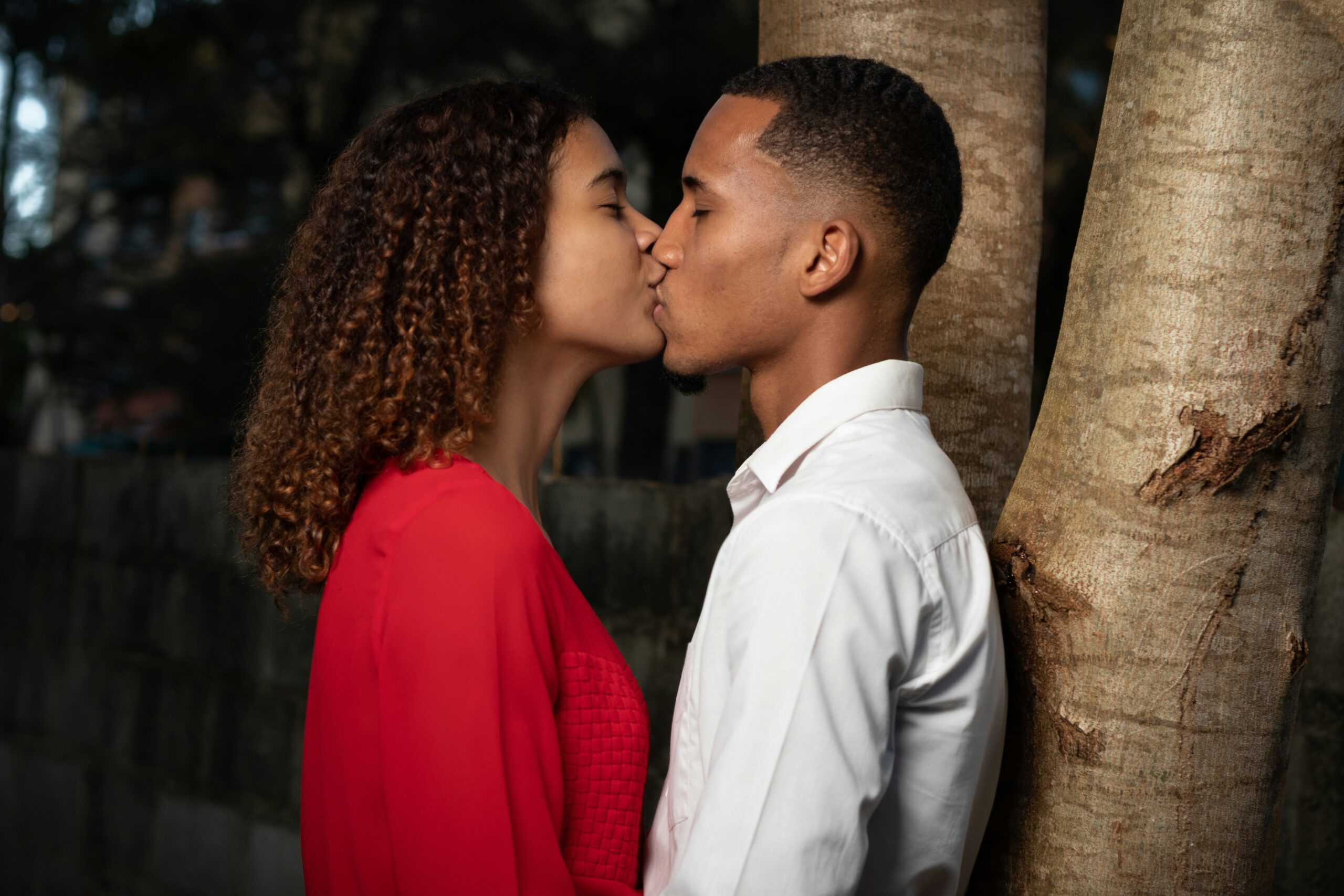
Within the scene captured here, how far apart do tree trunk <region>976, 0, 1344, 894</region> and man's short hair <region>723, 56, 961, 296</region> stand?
1.13 ft

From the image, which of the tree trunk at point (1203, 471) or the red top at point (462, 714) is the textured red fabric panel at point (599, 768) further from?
the tree trunk at point (1203, 471)

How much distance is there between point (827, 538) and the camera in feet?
4.42

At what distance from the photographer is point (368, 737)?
176cm

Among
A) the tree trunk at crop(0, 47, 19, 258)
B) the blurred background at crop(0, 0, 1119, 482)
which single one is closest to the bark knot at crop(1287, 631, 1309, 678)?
the blurred background at crop(0, 0, 1119, 482)

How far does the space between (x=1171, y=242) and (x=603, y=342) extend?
1019 mm

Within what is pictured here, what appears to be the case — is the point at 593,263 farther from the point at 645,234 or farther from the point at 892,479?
the point at 892,479

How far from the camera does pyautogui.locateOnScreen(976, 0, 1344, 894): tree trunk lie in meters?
1.35

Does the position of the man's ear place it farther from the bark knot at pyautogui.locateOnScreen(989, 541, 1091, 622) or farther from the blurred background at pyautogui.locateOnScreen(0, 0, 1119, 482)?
the blurred background at pyautogui.locateOnScreen(0, 0, 1119, 482)

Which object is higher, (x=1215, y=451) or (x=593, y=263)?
(x=593, y=263)

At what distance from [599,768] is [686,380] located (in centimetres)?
66

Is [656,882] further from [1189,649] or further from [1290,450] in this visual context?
[1290,450]

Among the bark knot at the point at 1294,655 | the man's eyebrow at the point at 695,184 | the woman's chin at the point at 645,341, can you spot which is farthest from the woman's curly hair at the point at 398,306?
the bark knot at the point at 1294,655

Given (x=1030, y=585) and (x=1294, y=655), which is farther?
(x=1030, y=585)

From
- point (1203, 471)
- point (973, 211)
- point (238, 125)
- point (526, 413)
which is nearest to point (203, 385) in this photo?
point (238, 125)
